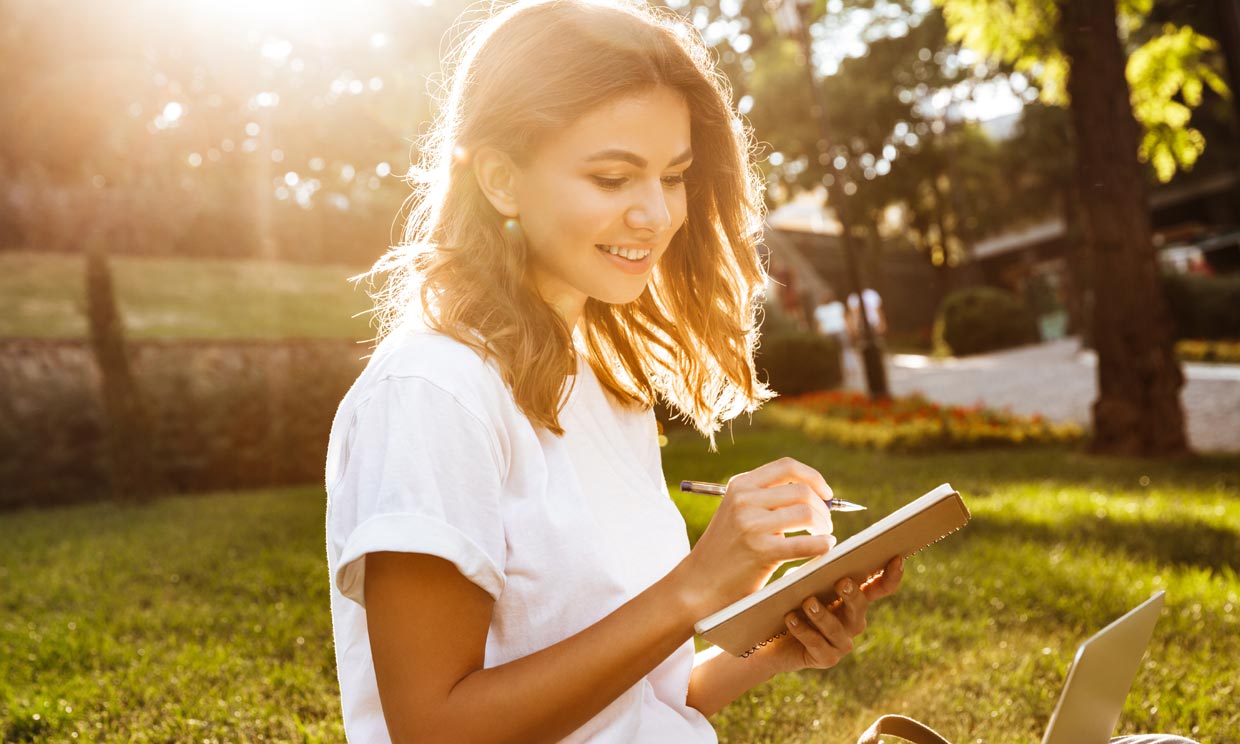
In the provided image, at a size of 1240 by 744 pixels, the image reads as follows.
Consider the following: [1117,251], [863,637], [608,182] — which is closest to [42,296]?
[863,637]

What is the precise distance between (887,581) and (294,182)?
63.3ft

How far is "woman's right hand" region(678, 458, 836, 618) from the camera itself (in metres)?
1.32

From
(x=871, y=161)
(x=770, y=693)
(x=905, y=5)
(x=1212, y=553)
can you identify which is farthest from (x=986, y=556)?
(x=871, y=161)

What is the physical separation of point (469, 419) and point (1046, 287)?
3007 centimetres

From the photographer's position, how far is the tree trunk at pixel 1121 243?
924 centimetres

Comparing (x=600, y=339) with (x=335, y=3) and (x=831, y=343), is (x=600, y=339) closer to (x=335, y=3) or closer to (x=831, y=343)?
(x=335, y=3)

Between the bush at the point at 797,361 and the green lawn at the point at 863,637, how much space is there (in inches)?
352

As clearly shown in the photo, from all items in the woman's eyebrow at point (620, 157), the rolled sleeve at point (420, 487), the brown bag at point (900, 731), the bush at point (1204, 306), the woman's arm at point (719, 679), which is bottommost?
the bush at point (1204, 306)

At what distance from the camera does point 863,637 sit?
4336mm

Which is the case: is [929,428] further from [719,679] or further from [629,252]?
[629,252]

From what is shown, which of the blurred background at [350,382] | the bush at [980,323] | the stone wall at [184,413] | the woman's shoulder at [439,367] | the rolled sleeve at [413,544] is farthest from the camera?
the bush at [980,323]

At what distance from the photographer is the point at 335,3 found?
610 inches

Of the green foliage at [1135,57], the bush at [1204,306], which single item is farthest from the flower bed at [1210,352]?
the green foliage at [1135,57]

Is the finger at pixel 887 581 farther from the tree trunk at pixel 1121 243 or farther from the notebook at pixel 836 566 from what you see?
the tree trunk at pixel 1121 243
